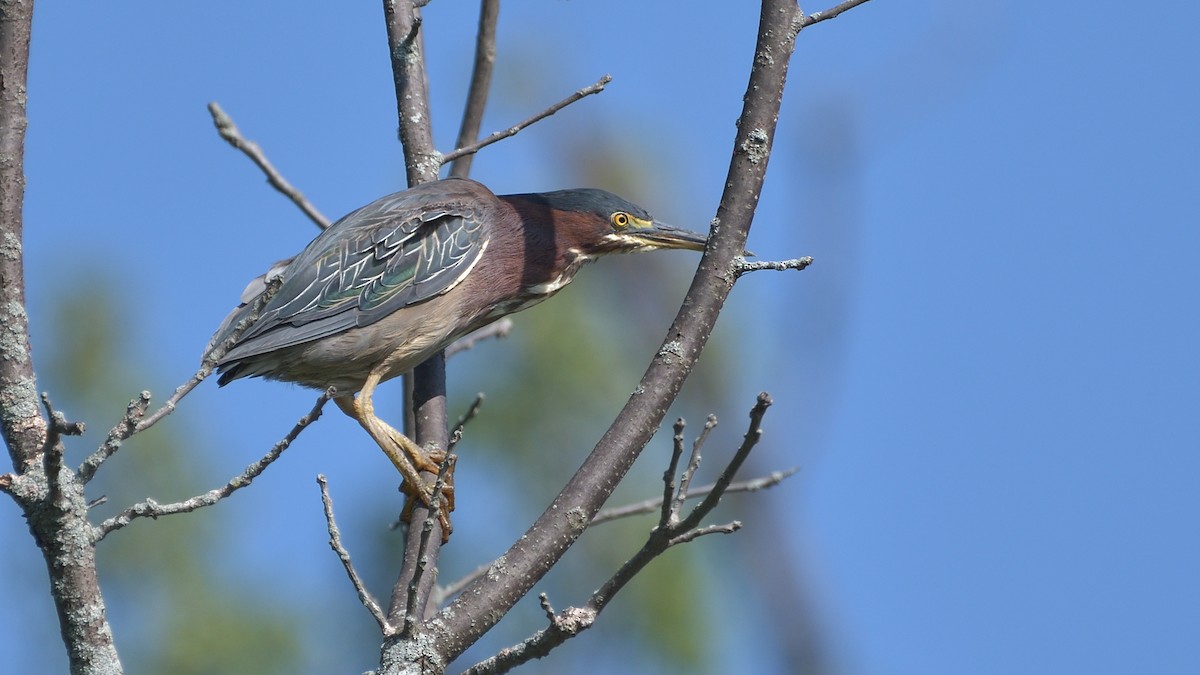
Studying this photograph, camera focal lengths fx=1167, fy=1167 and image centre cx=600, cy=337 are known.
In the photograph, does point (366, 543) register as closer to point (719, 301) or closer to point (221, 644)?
point (221, 644)

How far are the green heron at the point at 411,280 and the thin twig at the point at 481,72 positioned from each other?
9.6 inches

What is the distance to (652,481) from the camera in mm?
11305

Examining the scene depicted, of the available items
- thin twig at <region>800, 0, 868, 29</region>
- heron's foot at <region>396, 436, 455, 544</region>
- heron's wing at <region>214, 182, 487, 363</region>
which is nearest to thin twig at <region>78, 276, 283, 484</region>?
thin twig at <region>800, 0, 868, 29</region>

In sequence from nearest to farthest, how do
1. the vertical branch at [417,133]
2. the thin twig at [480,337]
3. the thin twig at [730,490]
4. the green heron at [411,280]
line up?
the thin twig at [730,490] < the vertical branch at [417,133] < the green heron at [411,280] < the thin twig at [480,337]

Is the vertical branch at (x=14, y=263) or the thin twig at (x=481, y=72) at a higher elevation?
the thin twig at (x=481, y=72)

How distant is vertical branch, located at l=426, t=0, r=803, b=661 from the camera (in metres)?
2.83

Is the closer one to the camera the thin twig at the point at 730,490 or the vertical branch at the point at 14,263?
the vertical branch at the point at 14,263

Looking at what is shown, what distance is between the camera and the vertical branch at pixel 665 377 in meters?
2.83

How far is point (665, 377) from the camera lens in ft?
9.48

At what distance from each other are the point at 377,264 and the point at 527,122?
3.26 ft

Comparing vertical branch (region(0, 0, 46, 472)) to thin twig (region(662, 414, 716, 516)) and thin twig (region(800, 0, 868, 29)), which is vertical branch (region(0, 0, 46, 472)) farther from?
thin twig (region(800, 0, 868, 29))

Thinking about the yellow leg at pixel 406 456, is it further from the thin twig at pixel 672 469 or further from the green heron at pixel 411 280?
the thin twig at pixel 672 469

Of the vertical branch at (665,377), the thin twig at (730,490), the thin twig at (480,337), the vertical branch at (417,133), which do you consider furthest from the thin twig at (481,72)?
the vertical branch at (665,377)

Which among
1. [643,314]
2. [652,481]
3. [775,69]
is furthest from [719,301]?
[652,481]
